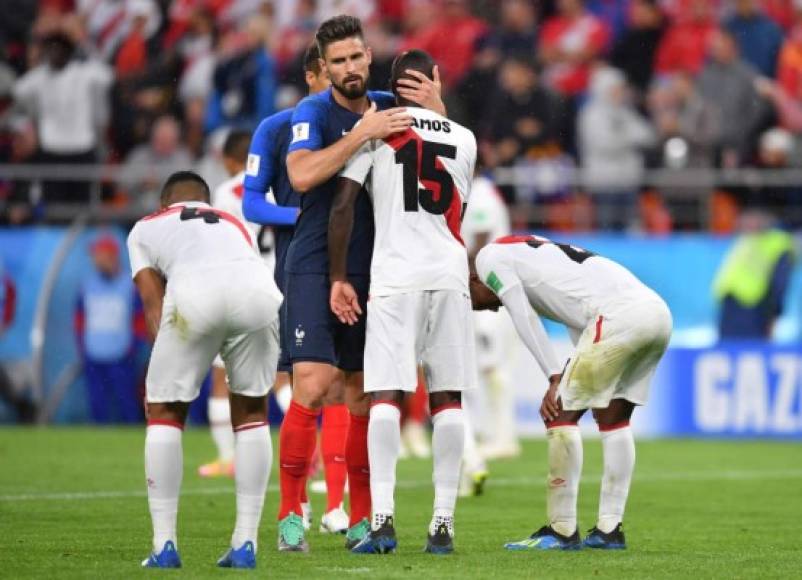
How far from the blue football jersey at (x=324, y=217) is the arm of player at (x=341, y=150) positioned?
0.72ft

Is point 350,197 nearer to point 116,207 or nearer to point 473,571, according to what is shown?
point 473,571

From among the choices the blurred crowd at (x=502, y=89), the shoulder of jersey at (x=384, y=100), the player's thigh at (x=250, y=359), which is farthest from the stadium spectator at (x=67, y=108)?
the player's thigh at (x=250, y=359)

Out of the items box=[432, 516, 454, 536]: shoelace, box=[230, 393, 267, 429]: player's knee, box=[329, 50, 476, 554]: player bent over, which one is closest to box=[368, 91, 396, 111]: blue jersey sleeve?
box=[329, 50, 476, 554]: player bent over

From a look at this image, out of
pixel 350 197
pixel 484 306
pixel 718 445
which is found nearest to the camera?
pixel 350 197

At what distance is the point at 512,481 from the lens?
13656 millimetres

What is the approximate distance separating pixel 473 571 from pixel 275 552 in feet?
4.10

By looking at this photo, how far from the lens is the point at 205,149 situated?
20.4m

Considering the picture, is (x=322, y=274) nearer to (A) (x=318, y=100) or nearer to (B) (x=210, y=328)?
(A) (x=318, y=100)

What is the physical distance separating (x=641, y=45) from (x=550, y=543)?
12.7m

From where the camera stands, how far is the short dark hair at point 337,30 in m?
8.63

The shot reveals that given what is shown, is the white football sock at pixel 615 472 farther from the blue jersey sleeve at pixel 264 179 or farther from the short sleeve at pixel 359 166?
the blue jersey sleeve at pixel 264 179

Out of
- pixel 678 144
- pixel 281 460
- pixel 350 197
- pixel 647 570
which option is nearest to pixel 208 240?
pixel 350 197

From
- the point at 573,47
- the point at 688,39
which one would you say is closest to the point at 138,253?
the point at 573,47

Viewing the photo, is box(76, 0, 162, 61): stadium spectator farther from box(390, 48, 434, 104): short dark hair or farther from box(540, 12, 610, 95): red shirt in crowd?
box(390, 48, 434, 104): short dark hair
